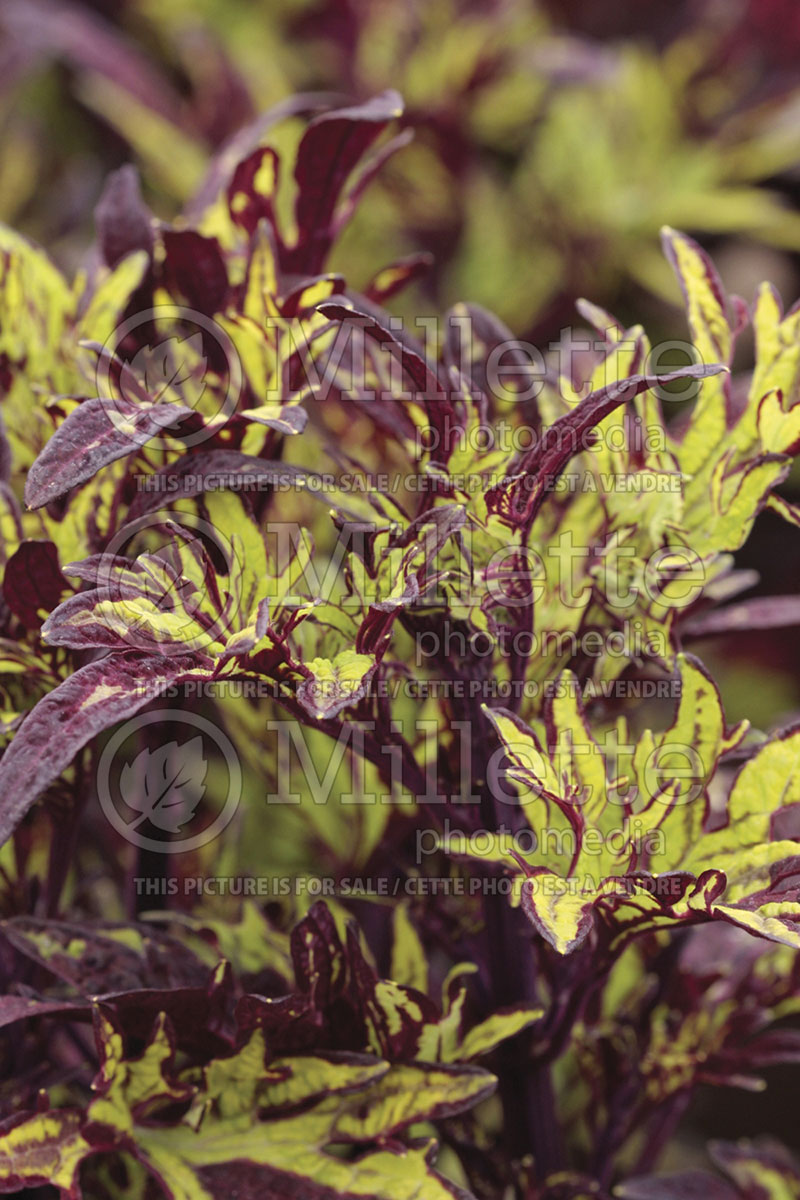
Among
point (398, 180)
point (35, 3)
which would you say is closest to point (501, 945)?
point (398, 180)

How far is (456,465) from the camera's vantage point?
51 cm

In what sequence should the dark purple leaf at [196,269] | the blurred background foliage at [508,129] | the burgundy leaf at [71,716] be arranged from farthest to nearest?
the blurred background foliage at [508,129], the dark purple leaf at [196,269], the burgundy leaf at [71,716]

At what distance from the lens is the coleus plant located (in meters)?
0.46

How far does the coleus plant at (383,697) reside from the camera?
465 millimetres

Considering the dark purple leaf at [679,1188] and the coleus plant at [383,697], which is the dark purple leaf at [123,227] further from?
the dark purple leaf at [679,1188]

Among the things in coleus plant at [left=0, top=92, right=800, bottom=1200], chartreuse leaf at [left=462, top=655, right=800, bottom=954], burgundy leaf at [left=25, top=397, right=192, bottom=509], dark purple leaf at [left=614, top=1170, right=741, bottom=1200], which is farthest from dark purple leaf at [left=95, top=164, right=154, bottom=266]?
dark purple leaf at [left=614, top=1170, right=741, bottom=1200]

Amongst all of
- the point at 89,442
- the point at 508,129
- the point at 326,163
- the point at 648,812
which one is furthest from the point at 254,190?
the point at 508,129

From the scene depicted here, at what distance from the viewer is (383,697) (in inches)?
19.7

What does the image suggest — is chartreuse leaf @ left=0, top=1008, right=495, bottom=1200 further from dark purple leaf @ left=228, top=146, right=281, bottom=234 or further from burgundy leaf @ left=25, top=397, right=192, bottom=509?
dark purple leaf @ left=228, top=146, right=281, bottom=234

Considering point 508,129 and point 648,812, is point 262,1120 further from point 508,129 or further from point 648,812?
point 508,129

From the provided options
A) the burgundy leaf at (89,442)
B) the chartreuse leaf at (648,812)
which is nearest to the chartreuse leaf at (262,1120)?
the chartreuse leaf at (648,812)

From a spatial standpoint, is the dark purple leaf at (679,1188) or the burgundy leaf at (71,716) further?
the dark purple leaf at (679,1188)

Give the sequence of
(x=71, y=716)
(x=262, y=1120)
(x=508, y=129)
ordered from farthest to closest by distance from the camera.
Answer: (x=508, y=129), (x=262, y=1120), (x=71, y=716)

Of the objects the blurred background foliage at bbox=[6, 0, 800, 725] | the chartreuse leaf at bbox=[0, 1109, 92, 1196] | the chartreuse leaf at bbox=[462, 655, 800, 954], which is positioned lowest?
the chartreuse leaf at bbox=[0, 1109, 92, 1196]
